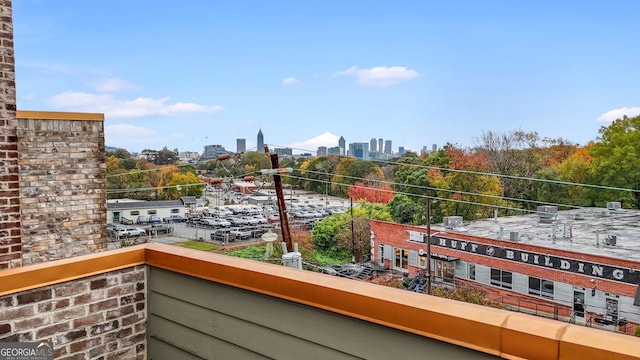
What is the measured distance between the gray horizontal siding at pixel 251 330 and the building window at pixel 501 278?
12.5 metres

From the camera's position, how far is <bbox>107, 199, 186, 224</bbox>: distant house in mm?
13870

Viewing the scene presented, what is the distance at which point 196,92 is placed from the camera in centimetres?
2144

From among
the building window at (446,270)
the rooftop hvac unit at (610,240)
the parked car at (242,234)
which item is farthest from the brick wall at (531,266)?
the parked car at (242,234)

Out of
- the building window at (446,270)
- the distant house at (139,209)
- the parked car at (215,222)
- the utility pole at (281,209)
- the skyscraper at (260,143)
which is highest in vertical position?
the skyscraper at (260,143)

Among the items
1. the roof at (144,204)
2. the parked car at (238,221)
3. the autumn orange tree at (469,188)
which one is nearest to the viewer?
the roof at (144,204)

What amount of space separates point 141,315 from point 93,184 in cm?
255

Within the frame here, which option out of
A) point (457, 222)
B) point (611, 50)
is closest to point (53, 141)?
point (457, 222)

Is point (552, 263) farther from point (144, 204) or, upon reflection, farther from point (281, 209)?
point (144, 204)

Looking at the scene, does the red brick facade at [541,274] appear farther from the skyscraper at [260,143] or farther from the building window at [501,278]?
the skyscraper at [260,143]

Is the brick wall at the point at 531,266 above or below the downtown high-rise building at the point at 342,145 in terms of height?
below

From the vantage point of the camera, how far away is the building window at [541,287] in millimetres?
11773

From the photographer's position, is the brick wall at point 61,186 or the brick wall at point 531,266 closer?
the brick wall at point 61,186

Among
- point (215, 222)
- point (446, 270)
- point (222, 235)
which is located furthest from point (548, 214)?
point (215, 222)

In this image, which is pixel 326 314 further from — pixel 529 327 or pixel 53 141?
pixel 53 141
